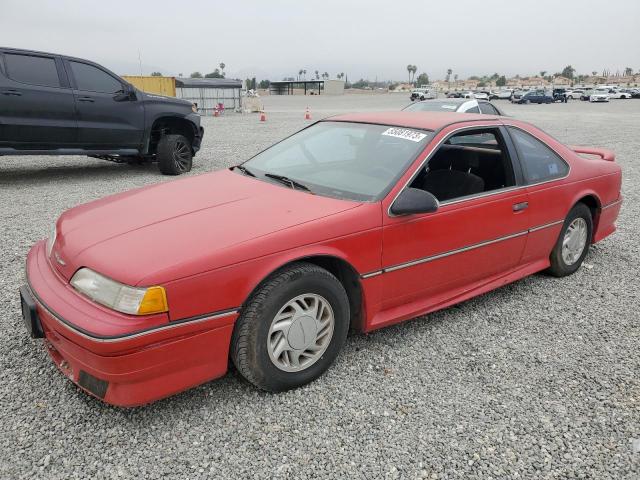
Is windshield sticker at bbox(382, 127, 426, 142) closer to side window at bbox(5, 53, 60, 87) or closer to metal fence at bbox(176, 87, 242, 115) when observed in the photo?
side window at bbox(5, 53, 60, 87)

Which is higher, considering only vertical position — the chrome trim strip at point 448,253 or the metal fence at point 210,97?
the chrome trim strip at point 448,253

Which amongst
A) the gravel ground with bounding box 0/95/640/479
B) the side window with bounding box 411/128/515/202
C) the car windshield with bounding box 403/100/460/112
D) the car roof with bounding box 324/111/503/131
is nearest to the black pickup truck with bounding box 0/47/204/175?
the gravel ground with bounding box 0/95/640/479

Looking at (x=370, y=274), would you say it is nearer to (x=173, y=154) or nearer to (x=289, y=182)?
(x=289, y=182)

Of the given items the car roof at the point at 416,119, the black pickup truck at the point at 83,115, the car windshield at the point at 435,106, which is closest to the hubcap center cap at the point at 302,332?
the car roof at the point at 416,119

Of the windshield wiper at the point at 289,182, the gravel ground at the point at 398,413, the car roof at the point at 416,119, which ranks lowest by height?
the gravel ground at the point at 398,413

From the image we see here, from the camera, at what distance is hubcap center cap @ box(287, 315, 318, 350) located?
2.61m

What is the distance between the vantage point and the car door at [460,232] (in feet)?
9.84

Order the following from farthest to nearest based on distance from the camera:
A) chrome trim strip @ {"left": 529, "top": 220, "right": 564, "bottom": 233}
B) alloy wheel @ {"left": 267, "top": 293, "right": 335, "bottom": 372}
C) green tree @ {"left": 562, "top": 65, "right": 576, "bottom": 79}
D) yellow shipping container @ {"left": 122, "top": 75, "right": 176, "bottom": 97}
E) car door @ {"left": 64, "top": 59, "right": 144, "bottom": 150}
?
green tree @ {"left": 562, "top": 65, "right": 576, "bottom": 79} → yellow shipping container @ {"left": 122, "top": 75, "right": 176, "bottom": 97} → car door @ {"left": 64, "top": 59, "right": 144, "bottom": 150} → chrome trim strip @ {"left": 529, "top": 220, "right": 564, "bottom": 233} → alloy wheel @ {"left": 267, "top": 293, "right": 335, "bottom": 372}

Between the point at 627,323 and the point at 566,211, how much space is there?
958mm

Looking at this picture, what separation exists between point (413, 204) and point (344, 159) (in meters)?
0.73

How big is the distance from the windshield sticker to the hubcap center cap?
139 cm

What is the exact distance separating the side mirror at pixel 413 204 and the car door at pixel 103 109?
6.33 meters

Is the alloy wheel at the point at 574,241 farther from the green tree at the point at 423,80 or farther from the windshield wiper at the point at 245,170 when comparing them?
the green tree at the point at 423,80

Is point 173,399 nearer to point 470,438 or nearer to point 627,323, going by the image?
point 470,438
